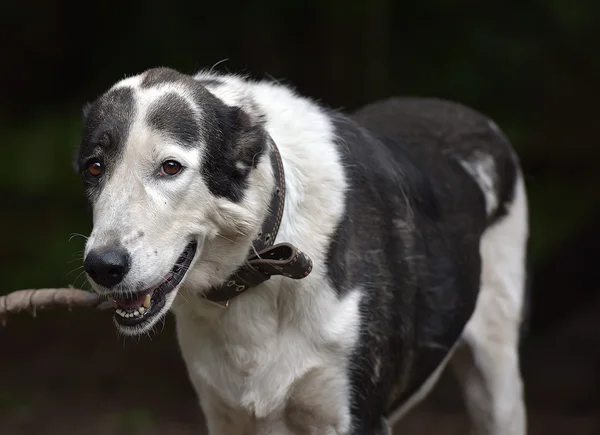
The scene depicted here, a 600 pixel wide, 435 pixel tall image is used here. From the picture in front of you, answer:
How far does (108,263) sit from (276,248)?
1.81 feet

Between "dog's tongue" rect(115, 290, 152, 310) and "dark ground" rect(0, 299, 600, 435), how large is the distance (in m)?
3.16

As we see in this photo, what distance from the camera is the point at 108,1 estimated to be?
28.6ft

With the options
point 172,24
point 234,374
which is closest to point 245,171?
point 234,374

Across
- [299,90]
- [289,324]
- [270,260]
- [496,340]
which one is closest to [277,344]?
[289,324]

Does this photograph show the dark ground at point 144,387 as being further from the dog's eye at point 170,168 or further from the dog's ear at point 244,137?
the dog's eye at point 170,168

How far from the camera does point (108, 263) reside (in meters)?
2.63

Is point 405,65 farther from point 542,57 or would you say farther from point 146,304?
point 146,304

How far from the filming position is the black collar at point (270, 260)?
2.97 meters

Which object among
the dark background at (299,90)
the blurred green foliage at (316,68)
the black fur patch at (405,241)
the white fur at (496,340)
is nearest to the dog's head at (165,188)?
the black fur patch at (405,241)

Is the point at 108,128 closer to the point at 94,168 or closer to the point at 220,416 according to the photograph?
the point at 94,168

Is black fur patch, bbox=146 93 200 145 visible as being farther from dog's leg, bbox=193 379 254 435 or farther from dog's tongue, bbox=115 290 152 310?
dog's leg, bbox=193 379 254 435

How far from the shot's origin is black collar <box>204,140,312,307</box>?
9.73 ft

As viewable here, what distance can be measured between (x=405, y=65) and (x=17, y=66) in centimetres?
363

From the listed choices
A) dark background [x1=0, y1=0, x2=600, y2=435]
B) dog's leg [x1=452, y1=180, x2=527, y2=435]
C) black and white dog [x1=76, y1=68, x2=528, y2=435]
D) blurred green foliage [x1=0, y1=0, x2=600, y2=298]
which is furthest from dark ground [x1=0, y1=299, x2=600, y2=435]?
black and white dog [x1=76, y1=68, x2=528, y2=435]
